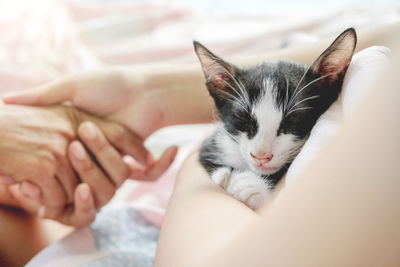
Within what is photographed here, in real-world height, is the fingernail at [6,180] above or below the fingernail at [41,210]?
above

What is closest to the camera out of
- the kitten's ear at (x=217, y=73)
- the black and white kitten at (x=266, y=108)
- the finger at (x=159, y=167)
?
the black and white kitten at (x=266, y=108)

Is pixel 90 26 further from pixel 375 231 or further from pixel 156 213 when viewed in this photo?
pixel 375 231

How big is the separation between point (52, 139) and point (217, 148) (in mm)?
479

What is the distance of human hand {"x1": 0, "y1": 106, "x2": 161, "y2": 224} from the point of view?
3.13 ft

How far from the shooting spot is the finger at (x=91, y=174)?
1041mm

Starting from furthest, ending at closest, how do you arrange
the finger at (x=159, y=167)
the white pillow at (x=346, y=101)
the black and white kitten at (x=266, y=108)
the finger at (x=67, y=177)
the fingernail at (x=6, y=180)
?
the finger at (x=159, y=167) → the finger at (x=67, y=177) → the fingernail at (x=6, y=180) → the black and white kitten at (x=266, y=108) → the white pillow at (x=346, y=101)

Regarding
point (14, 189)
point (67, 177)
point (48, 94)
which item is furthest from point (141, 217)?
point (48, 94)

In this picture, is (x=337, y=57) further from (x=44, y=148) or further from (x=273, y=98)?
(x=44, y=148)

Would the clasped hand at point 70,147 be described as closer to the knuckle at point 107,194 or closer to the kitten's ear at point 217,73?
the knuckle at point 107,194

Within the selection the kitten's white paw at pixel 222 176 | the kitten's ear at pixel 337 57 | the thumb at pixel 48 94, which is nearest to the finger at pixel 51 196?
the thumb at pixel 48 94

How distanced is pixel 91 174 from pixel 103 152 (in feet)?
0.23

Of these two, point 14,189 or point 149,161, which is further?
point 149,161

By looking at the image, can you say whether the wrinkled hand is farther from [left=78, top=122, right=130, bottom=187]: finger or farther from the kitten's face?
the kitten's face

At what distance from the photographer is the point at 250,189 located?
66 centimetres
